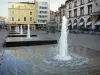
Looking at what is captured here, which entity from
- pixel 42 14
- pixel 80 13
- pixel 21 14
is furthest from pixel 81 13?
pixel 21 14

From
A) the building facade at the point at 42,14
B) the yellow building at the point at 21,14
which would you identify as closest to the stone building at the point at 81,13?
the building facade at the point at 42,14

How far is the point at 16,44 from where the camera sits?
12.8m

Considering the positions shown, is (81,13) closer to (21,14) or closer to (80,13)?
(80,13)

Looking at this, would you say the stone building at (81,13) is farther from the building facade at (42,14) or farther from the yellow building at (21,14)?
the yellow building at (21,14)

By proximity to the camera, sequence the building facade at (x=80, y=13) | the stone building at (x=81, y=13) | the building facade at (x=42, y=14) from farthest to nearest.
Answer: the building facade at (x=42, y=14)
the building facade at (x=80, y=13)
the stone building at (x=81, y=13)

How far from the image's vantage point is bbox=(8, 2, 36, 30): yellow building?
7981 cm

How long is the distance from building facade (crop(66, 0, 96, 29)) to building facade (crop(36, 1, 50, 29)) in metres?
25.0

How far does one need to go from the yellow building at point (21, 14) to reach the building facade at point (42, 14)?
1982 millimetres

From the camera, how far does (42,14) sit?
83125mm

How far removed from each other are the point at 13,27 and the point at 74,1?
33.8 metres

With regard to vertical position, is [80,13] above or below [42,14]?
below

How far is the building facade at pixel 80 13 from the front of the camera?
144ft

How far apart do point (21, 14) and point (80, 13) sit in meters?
36.8

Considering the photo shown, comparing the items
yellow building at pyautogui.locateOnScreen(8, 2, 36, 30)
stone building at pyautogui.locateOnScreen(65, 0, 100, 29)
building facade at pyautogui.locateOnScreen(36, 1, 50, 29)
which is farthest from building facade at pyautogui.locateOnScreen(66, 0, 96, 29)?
yellow building at pyautogui.locateOnScreen(8, 2, 36, 30)
